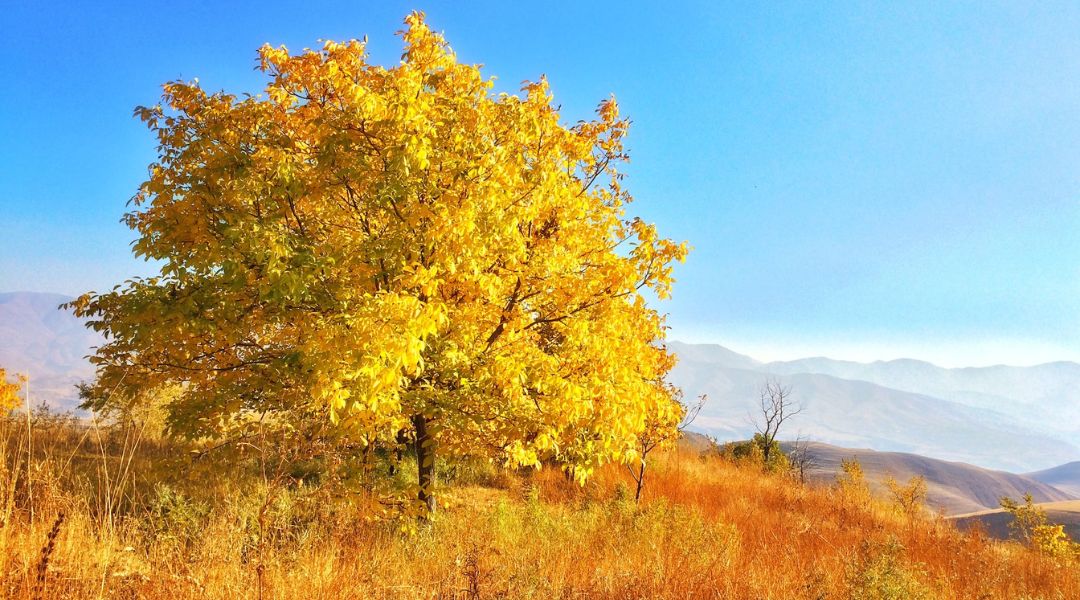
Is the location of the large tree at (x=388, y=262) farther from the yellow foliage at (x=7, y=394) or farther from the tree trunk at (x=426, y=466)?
the yellow foliage at (x=7, y=394)

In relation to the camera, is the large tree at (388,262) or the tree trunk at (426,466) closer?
the large tree at (388,262)

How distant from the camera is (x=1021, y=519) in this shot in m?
12.9

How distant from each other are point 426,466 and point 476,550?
12.4 ft

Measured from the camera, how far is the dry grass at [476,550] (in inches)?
190

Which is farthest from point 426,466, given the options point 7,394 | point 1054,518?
point 1054,518

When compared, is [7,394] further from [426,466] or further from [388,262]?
[388,262]

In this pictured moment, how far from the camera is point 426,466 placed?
910 cm

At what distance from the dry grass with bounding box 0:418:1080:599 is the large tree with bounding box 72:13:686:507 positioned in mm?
1269

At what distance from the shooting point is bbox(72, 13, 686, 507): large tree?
21.2 feet

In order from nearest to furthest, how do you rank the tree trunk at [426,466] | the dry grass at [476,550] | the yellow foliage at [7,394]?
1. the dry grass at [476,550]
2. the tree trunk at [426,466]
3. the yellow foliage at [7,394]

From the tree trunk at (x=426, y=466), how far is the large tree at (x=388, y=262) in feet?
0.36

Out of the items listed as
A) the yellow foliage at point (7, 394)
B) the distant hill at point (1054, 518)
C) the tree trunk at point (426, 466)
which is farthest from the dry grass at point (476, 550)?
the distant hill at point (1054, 518)

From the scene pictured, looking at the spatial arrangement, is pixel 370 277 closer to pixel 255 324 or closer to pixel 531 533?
pixel 255 324

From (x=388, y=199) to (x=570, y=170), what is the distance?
2.82 meters
